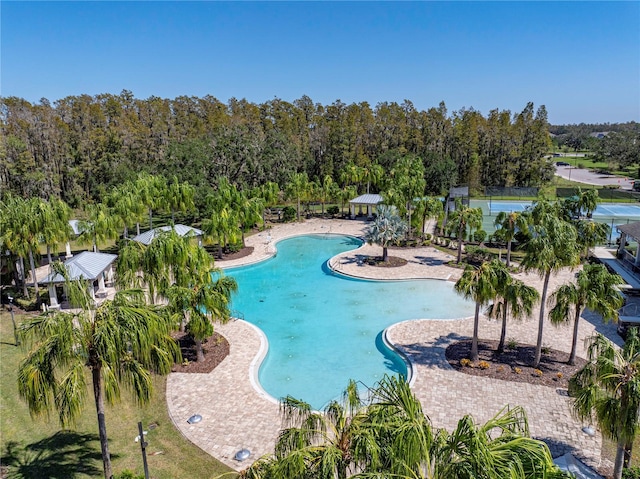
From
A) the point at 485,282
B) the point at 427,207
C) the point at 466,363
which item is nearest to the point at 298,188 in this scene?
the point at 427,207

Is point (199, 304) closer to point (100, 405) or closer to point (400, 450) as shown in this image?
point (100, 405)

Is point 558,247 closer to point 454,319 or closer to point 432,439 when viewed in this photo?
point 454,319

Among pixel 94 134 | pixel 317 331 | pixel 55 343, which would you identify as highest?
pixel 94 134

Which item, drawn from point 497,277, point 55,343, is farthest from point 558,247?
point 55,343

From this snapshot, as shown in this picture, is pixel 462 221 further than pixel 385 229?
No

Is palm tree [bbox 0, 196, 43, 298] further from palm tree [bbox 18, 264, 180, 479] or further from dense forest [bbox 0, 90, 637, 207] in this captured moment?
dense forest [bbox 0, 90, 637, 207]

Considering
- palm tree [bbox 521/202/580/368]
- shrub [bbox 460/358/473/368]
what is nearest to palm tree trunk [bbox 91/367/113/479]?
shrub [bbox 460/358/473/368]

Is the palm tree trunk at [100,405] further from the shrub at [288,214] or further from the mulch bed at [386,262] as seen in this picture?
the shrub at [288,214]
